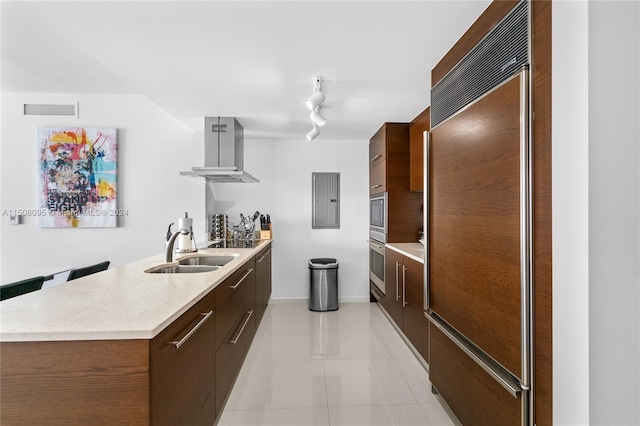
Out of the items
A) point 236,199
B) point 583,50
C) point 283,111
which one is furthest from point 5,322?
point 236,199

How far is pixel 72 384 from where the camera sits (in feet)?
3.31

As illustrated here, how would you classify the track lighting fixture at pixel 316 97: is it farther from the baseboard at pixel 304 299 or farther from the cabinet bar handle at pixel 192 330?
the baseboard at pixel 304 299

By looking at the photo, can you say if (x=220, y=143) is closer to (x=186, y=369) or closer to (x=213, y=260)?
(x=213, y=260)

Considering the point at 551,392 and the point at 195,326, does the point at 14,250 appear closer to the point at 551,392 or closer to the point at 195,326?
the point at 195,326

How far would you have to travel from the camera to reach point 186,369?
1312 mm

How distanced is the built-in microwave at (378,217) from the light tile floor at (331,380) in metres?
1.06

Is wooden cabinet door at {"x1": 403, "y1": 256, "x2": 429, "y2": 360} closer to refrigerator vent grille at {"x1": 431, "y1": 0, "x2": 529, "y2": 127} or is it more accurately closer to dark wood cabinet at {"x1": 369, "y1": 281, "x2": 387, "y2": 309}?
dark wood cabinet at {"x1": 369, "y1": 281, "x2": 387, "y2": 309}

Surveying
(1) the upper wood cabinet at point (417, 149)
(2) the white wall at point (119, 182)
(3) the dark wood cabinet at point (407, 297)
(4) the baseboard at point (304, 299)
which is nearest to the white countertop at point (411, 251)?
(3) the dark wood cabinet at point (407, 297)

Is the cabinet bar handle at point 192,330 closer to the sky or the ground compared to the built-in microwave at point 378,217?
closer to the ground

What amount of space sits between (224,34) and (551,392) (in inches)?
88.5

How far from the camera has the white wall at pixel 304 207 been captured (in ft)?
14.6
